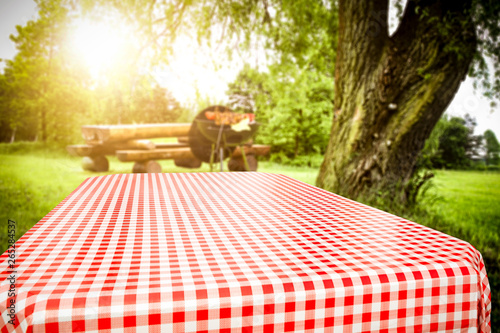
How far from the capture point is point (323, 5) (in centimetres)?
475

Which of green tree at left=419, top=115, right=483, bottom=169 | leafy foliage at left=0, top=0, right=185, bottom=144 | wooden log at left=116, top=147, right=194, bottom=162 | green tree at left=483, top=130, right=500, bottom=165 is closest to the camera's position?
green tree at left=483, top=130, right=500, bottom=165

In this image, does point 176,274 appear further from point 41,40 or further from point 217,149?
point 41,40

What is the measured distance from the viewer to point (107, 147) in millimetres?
6723

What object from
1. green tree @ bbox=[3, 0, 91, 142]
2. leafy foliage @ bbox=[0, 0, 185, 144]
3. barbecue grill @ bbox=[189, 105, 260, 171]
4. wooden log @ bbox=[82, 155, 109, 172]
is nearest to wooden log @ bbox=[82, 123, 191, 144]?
wooden log @ bbox=[82, 155, 109, 172]

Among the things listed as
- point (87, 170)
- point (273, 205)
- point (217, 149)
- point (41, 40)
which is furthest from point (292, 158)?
point (273, 205)

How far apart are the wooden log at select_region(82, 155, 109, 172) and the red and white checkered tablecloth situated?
624cm

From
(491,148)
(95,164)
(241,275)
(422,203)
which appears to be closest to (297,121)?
(491,148)

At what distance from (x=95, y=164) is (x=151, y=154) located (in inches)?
46.5

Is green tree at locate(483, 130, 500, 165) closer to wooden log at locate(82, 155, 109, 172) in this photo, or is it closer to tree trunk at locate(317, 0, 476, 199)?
tree trunk at locate(317, 0, 476, 199)

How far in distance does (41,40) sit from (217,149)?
3545 mm

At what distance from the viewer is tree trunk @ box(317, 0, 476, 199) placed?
3072 millimetres

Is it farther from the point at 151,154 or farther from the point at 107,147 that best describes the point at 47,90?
the point at 151,154

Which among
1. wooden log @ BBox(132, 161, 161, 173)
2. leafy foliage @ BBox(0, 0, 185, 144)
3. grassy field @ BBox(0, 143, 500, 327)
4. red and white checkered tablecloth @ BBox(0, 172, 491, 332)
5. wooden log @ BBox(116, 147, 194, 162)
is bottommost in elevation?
grassy field @ BBox(0, 143, 500, 327)

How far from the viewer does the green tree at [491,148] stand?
17.9 feet
